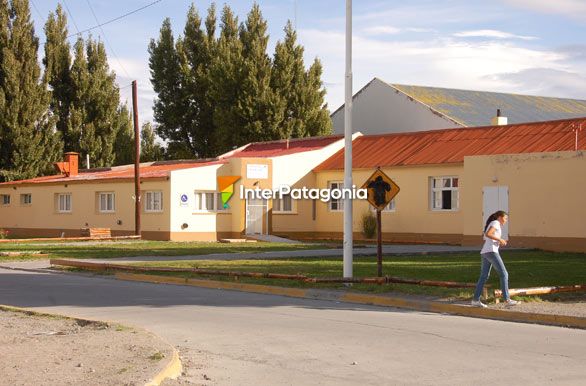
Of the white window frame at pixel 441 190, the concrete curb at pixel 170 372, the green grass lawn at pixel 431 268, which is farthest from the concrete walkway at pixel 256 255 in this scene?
the concrete curb at pixel 170 372

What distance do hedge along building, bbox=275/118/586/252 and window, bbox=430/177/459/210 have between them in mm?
43

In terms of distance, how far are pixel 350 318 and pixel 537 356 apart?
4.34m

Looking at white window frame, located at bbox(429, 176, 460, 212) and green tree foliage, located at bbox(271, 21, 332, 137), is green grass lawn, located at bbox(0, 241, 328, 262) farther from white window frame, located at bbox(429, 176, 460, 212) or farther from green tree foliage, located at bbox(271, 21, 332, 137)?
green tree foliage, located at bbox(271, 21, 332, 137)

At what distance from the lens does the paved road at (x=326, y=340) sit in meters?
9.66

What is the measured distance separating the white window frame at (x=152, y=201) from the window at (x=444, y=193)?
1240 centimetres

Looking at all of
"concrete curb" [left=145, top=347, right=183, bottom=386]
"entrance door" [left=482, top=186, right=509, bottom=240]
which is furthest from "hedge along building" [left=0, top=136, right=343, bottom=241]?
"concrete curb" [left=145, top=347, right=183, bottom=386]

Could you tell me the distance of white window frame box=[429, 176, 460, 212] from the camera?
39312 millimetres

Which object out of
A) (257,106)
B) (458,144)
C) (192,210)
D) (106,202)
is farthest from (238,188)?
(257,106)

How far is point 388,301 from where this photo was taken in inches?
675

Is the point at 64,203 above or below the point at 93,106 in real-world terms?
below

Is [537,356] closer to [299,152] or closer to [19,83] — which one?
[299,152]

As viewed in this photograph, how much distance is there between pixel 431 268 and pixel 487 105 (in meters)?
43.1

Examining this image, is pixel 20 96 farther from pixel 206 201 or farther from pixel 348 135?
pixel 348 135

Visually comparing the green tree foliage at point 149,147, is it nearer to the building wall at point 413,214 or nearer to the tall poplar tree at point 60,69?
the tall poplar tree at point 60,69
